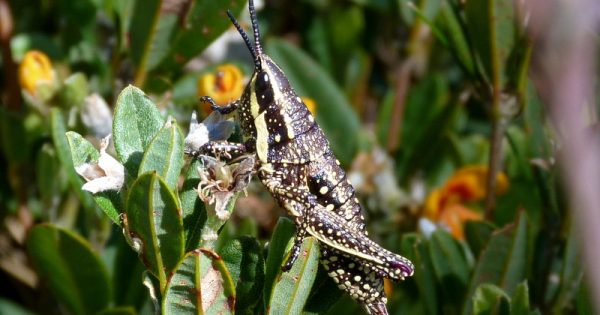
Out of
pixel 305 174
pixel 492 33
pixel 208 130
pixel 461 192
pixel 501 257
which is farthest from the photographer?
pixel 461 192

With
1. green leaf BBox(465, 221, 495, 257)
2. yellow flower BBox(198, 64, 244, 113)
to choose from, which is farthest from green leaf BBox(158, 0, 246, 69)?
green leaf BBox(465, 221, 495, 257)

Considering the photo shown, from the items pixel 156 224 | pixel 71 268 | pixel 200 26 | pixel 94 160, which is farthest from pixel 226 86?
pixel 156 224

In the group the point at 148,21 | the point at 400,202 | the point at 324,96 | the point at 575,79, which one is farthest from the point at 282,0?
the point at 575,79

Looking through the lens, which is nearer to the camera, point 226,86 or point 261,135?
point 261,135

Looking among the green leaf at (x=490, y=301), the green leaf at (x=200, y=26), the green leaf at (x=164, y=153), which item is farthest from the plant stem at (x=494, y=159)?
the green leaf at (x=164, y=153)

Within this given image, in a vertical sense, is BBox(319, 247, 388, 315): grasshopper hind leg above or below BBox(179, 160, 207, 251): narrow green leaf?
below

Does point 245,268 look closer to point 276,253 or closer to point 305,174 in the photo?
point 276,253

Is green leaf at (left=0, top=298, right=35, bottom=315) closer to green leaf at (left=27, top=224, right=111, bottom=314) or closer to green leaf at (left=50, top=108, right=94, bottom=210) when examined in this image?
green leaf at (left=27, top=224, right=111, bottom=314)

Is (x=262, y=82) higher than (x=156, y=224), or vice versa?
(x=262, y=82)

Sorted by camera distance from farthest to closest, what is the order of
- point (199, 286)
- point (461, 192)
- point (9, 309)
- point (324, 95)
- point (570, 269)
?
point (324, 95) < point (461, 192) < point (9, 309) < point (570, 269) < point (199, 286)
